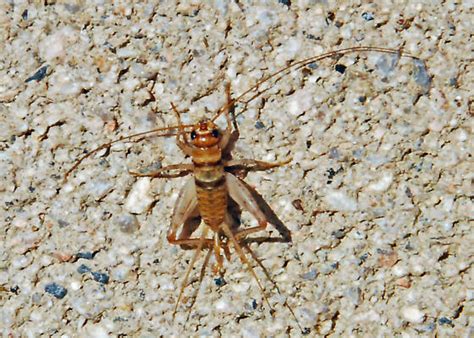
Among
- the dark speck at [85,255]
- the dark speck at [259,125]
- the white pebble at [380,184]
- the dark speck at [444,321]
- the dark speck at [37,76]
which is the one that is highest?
the dark speck at [37,76]

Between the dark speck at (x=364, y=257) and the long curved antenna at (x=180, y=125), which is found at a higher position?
the long curved antenna at (x=180, y=125)

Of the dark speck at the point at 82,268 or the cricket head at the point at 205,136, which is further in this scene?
the dark speck at the point at 82,268

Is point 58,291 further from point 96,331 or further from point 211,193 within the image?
point 211,193

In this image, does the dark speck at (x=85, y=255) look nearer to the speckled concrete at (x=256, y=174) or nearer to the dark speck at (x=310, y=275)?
the speckled concrete at (x=256, y=174)

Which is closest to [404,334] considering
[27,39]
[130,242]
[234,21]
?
[130,242]

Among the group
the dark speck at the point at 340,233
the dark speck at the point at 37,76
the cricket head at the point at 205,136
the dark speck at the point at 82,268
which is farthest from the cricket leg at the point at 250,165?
the dark speck at the point at 37,76

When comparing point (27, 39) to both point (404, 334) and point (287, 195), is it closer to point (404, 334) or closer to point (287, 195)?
point (287, 195)
